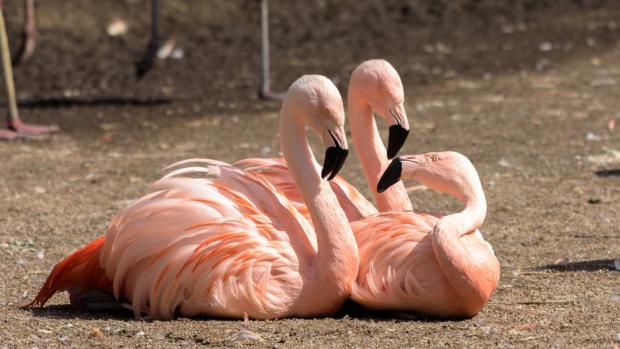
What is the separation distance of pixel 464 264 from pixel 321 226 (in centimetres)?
53

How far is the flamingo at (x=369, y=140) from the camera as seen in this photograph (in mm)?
4270

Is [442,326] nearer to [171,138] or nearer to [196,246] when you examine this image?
[196,246]

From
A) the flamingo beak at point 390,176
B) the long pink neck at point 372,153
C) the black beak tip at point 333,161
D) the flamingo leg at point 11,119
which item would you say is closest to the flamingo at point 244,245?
Answer: the black beak tip at point 333,161

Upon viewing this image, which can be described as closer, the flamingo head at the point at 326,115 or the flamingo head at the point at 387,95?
the flamingo head at the point at 326,115

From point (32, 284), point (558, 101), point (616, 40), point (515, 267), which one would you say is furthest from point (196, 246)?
point (616, 40)

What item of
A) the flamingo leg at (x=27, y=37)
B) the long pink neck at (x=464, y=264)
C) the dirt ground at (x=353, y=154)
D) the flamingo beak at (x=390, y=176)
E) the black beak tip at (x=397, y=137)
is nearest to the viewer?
the long pink neck at (x=464, y=264)

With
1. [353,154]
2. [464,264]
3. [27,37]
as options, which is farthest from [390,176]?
[27,37]

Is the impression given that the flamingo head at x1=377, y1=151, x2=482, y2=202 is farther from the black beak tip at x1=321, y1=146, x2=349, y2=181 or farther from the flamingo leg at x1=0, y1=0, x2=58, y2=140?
the flamingo leg at x1=0, y1=0, x2=58, y2=140

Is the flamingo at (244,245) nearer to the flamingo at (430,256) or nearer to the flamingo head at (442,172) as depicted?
the flamingo at (430,256)

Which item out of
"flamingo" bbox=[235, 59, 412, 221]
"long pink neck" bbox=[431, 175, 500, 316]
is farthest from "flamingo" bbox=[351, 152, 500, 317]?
"flamingo" bbox=[235, 59, 412, 221]

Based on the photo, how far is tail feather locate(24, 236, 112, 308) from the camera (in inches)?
164

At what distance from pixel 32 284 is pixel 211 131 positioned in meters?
3.70

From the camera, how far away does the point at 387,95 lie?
429 cm

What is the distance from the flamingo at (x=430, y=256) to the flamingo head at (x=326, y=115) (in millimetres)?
282
